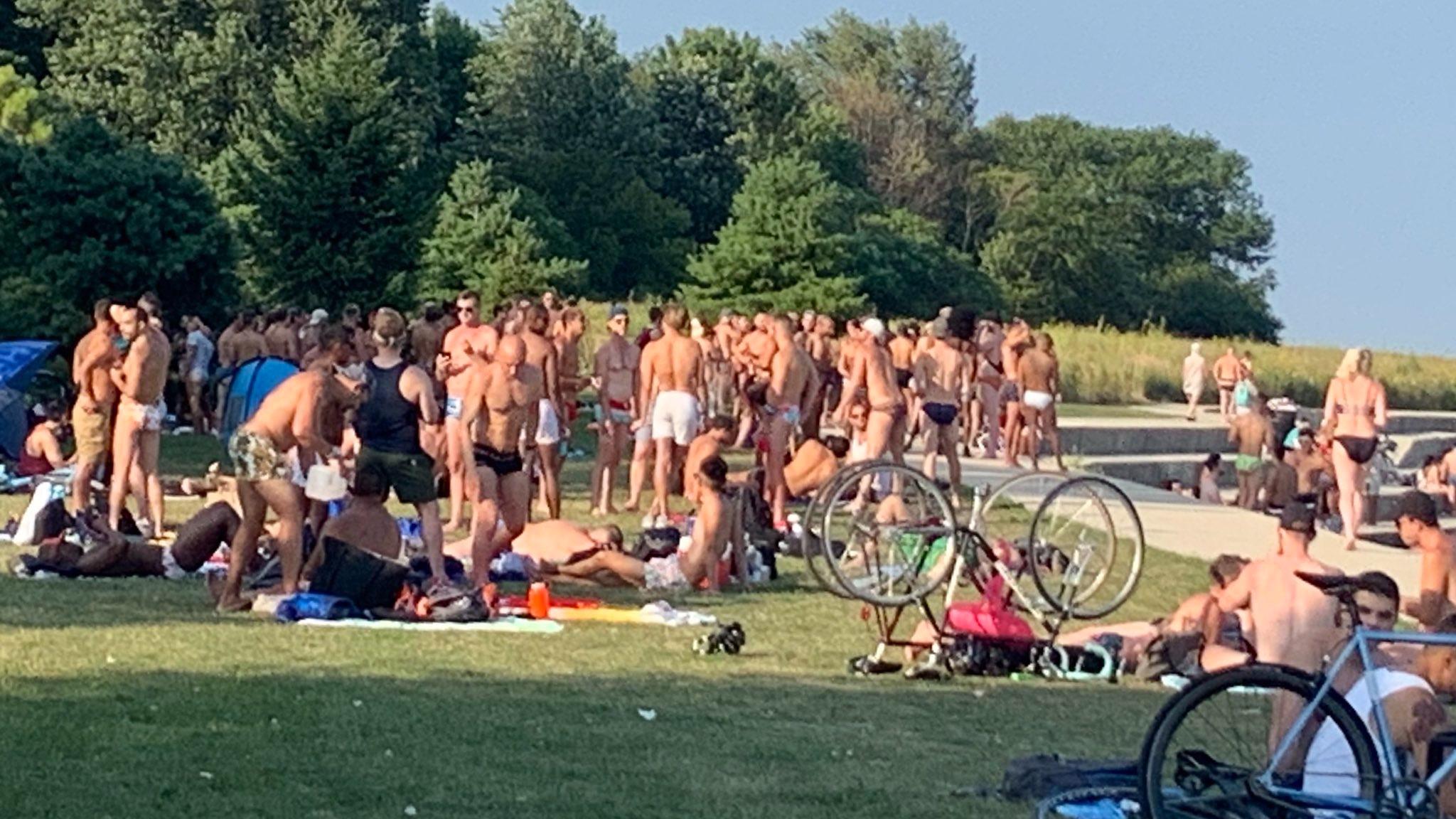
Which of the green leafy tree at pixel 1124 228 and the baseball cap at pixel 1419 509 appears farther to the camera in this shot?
the green leafy tree at pixel 1124 228

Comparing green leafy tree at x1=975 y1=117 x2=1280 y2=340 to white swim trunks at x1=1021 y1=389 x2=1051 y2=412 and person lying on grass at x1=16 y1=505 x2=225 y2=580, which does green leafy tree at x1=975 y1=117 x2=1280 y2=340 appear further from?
person lying on grass at x1=16 y1=505 x2=225 y2=580

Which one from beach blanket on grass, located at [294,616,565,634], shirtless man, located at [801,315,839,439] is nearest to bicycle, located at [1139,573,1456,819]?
beach blanket on grass, located at [294,616,565,634]

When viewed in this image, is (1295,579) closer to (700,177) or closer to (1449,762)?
(1449,762)

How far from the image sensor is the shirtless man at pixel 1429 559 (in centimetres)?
1155

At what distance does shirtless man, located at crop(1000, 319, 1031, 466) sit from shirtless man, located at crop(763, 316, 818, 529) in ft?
16.8

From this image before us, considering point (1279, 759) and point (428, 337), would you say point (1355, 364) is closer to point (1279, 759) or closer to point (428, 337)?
point (428, 337)

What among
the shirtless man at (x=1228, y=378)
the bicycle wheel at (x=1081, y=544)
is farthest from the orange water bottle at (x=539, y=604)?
the shirtless man at (x=1228, y=378)

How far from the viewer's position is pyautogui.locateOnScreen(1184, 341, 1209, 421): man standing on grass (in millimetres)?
41875

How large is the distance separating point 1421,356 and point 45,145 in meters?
41.3

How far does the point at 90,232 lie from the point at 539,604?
17627 mm

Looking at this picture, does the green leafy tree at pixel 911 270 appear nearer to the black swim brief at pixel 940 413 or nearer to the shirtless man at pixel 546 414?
the black swim brief at pixel 940 413

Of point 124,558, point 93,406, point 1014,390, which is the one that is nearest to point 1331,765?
point 124,558

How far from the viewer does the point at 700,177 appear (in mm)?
72562

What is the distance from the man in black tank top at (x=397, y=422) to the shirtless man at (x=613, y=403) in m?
6.43
